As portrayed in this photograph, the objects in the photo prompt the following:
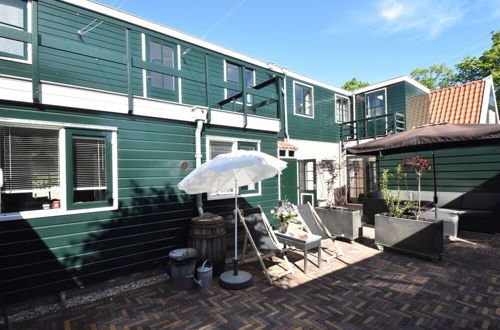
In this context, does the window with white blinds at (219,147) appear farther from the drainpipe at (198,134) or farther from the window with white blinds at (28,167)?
the window with white blinds at (28,167)

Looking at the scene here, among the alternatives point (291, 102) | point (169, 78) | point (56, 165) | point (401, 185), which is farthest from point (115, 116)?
point (401, 185)

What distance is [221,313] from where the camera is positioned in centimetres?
303

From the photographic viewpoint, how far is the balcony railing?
11.1 m

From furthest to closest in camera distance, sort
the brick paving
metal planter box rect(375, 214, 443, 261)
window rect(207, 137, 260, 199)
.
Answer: window rect(207, 137, 260, 199), metal planter box rect(375, 214, 443, 261), the brick paving

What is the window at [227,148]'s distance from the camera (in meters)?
5.37

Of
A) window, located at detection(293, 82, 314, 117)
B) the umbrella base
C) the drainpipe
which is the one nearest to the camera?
the umbrella base

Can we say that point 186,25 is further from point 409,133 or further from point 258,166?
point 409,133

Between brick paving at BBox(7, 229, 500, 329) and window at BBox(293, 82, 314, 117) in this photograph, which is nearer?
brick paving at BBox(7, 229, 500, 329)

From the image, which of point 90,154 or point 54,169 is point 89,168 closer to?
point 90,154

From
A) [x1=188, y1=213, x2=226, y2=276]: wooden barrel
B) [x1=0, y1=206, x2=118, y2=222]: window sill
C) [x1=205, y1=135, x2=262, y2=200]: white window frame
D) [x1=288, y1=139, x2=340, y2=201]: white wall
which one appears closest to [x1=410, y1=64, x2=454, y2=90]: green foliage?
[x1=288, y1=139, x2=340, y2=201]: white wall

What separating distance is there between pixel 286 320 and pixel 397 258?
3059 millimetres

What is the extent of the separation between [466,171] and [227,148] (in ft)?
25.7

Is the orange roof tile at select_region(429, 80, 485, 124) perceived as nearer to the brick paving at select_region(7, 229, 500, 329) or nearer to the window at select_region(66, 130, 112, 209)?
→ the brick paving at select_region(7, 229, 500, 329)

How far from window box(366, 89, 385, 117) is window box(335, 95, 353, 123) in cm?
93
